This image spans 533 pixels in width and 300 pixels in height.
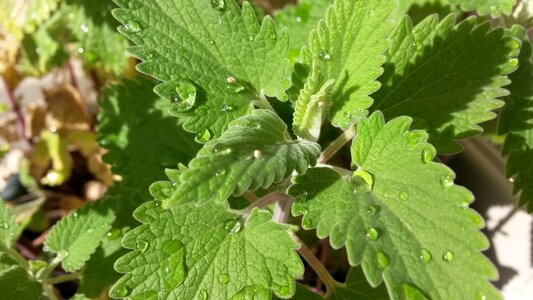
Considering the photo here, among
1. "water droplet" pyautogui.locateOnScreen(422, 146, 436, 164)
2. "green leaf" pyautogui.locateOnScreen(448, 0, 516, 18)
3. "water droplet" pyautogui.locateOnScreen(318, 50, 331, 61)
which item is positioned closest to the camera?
"water droplet" pyautogui.locateOnScreen(422, 146, 436, 164)

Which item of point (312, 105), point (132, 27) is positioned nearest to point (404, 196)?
point (312, 105)

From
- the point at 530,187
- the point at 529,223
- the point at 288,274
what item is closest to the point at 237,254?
the point at 288,274

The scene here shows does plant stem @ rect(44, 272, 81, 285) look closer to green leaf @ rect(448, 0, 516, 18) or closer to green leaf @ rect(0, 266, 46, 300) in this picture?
green leaf @ rect(0, 266, 46, 300)

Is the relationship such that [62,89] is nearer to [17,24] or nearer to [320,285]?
[17,24]

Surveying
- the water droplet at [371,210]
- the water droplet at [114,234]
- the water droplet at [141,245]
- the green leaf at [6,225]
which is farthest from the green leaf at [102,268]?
the water droplet at [371,210]

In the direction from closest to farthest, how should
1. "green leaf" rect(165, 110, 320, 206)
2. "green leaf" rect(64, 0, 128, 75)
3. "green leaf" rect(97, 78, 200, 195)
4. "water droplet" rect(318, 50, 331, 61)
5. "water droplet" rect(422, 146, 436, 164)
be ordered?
"green leaf" rect(165, 110, 320, 206), "water droplet" rect(422, 146, 436, 164), "water droplet" rect(318, 50, 331, 61), "green leaf" rect(97, 78, 200, 195), "green leaf" rect(64, 0, 128, 75)

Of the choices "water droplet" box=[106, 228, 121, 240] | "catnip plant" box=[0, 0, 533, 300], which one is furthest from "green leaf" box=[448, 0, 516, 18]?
"water droplet" box=[106, 228, 121, 240]

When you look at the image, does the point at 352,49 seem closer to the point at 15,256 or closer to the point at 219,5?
the point at 219,5

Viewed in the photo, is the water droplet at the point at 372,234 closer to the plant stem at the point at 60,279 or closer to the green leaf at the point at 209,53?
the green leaf at the point at 209,53
